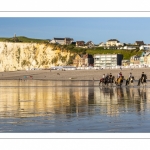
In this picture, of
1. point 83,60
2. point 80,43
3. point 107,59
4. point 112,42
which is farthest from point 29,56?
point 112,42

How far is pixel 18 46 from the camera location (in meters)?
133

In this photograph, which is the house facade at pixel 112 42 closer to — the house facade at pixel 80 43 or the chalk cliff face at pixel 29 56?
the house facade at pixel 80 43

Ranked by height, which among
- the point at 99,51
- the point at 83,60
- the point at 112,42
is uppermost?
the point at 112,42

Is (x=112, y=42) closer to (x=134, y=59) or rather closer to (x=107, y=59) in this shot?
(x=107, y=59)

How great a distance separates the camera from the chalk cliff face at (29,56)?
4956 inches

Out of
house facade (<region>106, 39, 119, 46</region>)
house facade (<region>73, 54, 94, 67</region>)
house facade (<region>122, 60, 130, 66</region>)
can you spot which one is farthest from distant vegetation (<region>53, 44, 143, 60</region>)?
house facade (<region>106, 39, 119, 46</region>)

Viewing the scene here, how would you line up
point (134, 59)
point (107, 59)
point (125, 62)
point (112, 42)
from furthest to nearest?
point (112, 42) < point (107, 59) < point (125, 62) < point (134, 59)

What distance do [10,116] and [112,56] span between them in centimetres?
12456

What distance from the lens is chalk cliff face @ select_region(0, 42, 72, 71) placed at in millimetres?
125875

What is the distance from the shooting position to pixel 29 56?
129875mm

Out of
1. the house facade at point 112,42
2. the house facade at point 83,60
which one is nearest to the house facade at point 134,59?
the house facade at point 83,60
